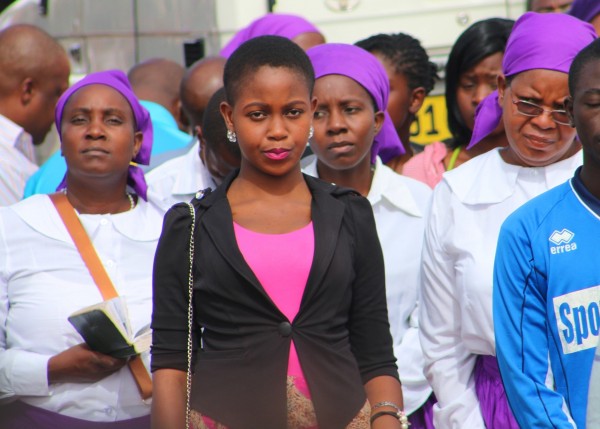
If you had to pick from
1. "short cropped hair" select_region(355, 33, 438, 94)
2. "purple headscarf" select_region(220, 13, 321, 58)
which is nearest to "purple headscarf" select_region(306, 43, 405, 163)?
"short cropped hair" select_region(355, 33, 438, 94)

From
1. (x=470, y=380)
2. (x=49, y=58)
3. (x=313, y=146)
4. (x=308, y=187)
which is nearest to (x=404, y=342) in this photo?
(x=470, y=380)

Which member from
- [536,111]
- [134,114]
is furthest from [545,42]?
[134,114]

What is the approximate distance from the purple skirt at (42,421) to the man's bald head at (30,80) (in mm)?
2394

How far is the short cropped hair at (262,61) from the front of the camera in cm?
371

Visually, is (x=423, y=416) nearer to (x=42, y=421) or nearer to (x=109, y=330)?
(x=109, y=330)

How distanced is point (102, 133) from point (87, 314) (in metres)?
0.88

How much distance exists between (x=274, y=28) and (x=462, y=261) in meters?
3.28

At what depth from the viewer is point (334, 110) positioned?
511cm

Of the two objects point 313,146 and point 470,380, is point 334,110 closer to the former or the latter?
point 313,146

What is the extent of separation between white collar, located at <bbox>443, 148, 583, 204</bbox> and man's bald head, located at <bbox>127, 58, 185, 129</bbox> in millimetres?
3743

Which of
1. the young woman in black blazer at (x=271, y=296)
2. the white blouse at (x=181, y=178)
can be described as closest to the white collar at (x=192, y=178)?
the white blouse at (x=181, y=178)

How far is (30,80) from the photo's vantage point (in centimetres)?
664

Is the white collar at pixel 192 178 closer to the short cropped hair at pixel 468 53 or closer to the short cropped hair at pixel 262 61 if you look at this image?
the short cropped hair at pixel 468 53

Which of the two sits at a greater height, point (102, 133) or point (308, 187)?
point (102, 133)
